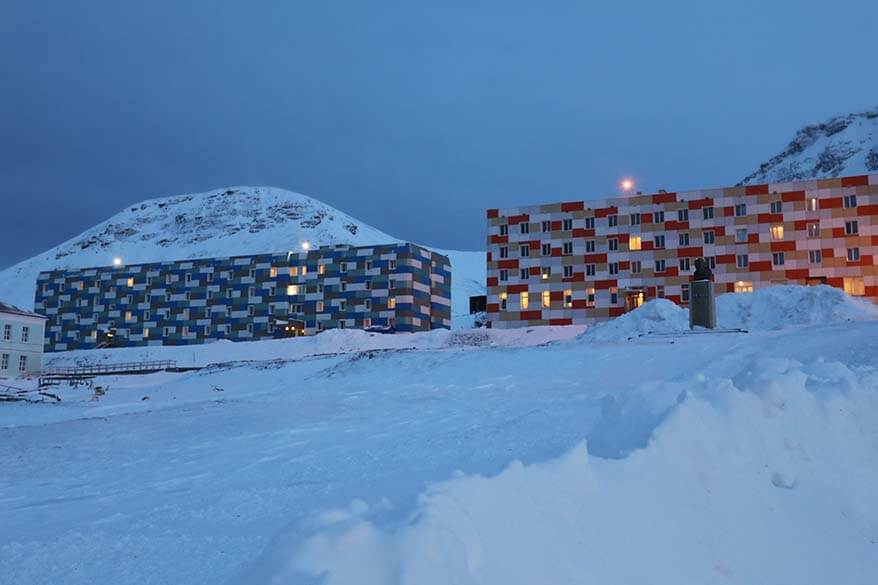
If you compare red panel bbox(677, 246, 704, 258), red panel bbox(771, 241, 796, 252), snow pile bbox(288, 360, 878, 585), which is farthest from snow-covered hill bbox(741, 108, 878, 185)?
snow pile bbox(288, 360, 878, 585)

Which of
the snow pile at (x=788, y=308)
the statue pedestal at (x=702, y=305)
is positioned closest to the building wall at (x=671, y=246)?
the snow pile at (x=788, y=308)

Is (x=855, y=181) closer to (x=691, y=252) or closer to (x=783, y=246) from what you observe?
(x=783, y=246)

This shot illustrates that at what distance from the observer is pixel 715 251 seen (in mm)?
61438

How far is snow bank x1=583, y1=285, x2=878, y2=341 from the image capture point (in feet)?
124

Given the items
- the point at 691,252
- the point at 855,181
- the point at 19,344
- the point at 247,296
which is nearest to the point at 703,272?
the point at 691,252

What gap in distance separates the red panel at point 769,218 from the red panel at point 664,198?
281 inches

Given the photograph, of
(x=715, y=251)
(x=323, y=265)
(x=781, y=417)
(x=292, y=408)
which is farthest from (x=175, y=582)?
(x=323, y=265)

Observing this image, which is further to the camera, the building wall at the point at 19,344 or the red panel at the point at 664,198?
the red panel at the point at 664,198

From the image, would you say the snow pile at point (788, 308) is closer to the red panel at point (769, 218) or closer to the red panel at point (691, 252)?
the red panel at point (769, 218)

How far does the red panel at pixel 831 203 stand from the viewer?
5809 cm

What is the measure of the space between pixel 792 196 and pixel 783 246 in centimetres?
431

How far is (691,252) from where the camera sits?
61969 millimetres

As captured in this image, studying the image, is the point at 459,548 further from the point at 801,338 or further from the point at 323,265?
the point at 323,265

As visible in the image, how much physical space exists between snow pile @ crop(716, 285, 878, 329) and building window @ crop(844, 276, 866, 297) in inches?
717
